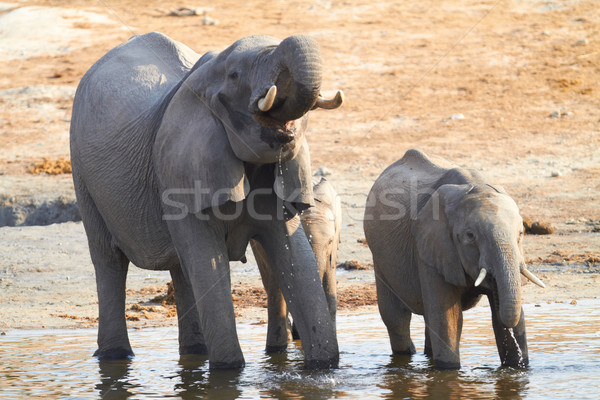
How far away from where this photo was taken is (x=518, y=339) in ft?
19.7

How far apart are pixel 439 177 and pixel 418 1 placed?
19.3 meters

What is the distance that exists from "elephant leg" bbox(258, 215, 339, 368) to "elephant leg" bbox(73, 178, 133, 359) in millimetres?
1543

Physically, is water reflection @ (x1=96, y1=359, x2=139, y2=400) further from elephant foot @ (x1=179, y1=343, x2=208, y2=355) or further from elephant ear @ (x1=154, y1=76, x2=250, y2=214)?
elephant ear @ (x1=154, y1=76, x2=250, y2=214)

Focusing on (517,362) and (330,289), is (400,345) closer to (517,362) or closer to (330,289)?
(330,289)

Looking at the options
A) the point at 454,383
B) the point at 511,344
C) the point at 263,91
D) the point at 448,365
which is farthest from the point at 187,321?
the point at 263,91

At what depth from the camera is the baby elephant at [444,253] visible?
5570mm

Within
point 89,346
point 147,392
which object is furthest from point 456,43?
point 147,392

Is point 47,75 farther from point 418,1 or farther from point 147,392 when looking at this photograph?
point 147,392

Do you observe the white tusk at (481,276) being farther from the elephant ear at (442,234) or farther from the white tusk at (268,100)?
the white tusk at (268,100)

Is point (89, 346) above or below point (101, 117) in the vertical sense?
below

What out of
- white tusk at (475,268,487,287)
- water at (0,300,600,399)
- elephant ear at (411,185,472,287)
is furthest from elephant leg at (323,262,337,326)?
white tusk at (475,268,487,287)

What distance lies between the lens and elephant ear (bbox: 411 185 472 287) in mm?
5906

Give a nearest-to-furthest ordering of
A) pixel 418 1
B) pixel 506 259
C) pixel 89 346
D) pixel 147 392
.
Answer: pixel 506 259
pixel 147 392
pixel 89 346
pixel 418 1

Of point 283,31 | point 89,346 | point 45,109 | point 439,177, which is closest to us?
point 439,177
